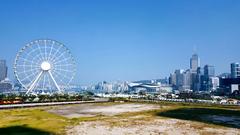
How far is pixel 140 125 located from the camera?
46.0 m

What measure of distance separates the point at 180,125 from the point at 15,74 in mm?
85849

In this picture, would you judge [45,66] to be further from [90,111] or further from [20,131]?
[20,131]

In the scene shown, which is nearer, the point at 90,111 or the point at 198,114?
the point at 198,114

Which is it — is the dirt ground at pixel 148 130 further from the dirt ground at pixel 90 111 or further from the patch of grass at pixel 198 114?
the dirt ground at pixel 90 111

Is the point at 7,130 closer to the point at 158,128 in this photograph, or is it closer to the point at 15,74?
the point at 158,128

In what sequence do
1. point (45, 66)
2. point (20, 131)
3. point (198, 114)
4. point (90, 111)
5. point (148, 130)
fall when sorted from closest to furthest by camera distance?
point (20, 131) < point (148, 130) < point (198, 114) < point (90, 111) < point (45, 66)

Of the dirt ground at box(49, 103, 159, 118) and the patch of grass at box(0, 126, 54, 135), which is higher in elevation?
the dirt ground at box(49, 103, 159, 118)

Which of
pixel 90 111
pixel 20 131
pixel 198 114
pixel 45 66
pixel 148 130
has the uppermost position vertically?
pixel 45 66

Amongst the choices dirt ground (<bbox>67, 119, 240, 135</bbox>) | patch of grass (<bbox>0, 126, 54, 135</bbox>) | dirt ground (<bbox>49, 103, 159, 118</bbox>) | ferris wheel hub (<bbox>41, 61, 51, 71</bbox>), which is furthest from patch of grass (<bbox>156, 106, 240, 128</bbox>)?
ferris wheel hub (<bbox>41, 61, 51, 71</bbox>)

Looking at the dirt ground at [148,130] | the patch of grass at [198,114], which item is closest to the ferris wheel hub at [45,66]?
the patch of grass at [198,114]

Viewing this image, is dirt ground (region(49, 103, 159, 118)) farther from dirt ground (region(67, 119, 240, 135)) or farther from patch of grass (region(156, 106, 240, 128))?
dirt ground (region(67, 119, 240, 135))

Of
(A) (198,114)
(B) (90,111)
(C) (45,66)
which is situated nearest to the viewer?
(A) (198,114)

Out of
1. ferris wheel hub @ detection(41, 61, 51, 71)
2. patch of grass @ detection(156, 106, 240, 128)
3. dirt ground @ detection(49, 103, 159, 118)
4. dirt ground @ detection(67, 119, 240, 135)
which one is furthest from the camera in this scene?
ferris wheel hub @ detection(41, 61, 51, 71)

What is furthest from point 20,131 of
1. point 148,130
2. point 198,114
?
point 198,114
